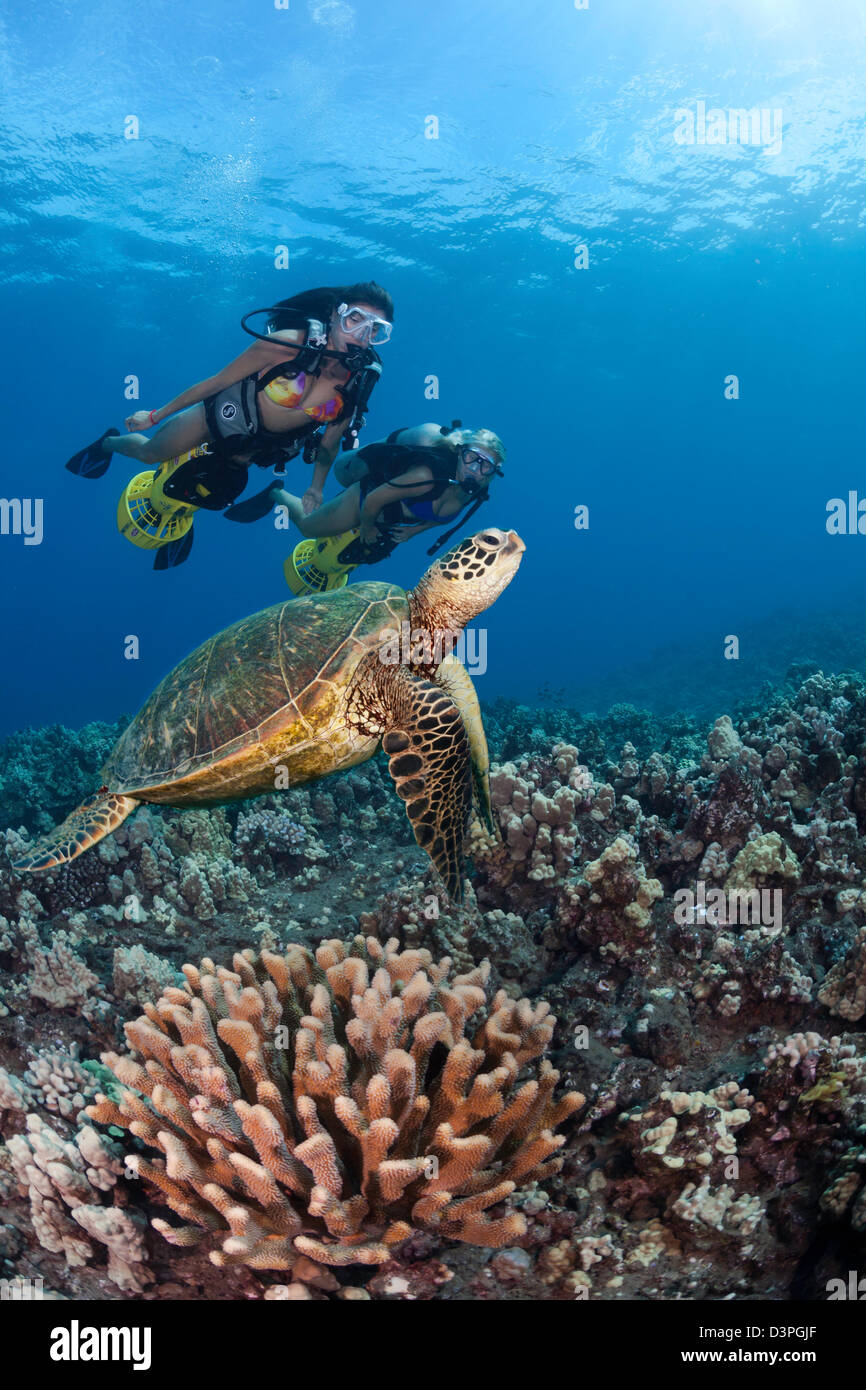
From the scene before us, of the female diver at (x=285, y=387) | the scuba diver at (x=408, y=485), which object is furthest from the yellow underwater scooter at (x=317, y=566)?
the female diver at (x=285, y=387)

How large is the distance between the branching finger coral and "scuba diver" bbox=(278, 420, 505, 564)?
219 inches

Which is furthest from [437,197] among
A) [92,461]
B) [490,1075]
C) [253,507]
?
[490,1075]

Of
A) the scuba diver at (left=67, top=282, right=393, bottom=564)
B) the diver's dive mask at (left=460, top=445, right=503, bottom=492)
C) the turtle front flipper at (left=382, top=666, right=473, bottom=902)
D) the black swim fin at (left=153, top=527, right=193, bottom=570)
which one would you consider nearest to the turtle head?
the turtle front flipper at (left=382, top=666, right=473, bottom=902)

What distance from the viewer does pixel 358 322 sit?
6969 mm

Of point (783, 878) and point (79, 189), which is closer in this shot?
point (783, 878)

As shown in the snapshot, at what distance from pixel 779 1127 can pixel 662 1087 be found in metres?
0.46

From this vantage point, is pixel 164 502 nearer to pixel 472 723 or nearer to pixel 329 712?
Result: pixel 329 712

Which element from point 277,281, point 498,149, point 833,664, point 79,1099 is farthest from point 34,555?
point 79,1099

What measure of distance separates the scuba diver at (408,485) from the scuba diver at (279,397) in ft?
2.24

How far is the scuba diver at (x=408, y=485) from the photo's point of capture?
779cm

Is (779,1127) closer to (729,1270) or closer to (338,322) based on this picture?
(729,1270)

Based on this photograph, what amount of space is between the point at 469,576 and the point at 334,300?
4.46 meters

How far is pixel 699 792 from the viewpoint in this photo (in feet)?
16.8


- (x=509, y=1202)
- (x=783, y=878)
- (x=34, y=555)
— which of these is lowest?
(x=509, y=1202)
